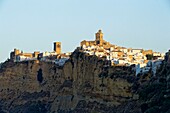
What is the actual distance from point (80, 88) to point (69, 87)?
3.01m

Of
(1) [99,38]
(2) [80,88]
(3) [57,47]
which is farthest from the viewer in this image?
(3) [57,47]

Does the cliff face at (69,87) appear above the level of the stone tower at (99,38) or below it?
below

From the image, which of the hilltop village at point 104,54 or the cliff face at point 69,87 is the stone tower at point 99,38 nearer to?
the hilltop village at point 104,54

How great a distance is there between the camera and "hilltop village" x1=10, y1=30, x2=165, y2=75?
68.2 m

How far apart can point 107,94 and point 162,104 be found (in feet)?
48.0

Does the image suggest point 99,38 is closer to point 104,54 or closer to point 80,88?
point 104,54

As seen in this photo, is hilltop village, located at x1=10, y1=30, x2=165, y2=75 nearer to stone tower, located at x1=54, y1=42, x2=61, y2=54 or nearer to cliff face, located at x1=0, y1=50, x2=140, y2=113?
stone tower, located at x1=54, y1=42, x2=61, y2=54

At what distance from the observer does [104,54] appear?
7325 centimetres

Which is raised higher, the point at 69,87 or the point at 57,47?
the point at 57,47

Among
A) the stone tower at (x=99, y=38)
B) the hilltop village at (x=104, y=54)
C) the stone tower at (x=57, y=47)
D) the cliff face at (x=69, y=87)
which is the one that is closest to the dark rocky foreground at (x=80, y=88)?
the cliff face at (x=69, y=87)

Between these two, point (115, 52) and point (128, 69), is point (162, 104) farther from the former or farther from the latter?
point (115, 52)

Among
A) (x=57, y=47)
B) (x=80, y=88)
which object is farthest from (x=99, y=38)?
(x=80, y=88)

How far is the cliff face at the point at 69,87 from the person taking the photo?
61000 millimetres

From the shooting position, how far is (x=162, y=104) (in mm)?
49000
